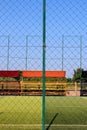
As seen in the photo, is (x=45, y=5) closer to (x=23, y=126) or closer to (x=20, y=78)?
(x=23, y=126)

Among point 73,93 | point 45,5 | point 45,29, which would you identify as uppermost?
point 45,5

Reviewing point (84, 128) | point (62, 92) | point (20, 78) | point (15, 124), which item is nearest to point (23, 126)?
point (15, 124)

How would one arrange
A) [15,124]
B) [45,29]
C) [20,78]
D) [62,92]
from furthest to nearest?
[20,78] → [62,92] → [15,124] → [45,29]

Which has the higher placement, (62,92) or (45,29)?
(45,29)

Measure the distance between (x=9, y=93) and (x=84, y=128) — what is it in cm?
1745

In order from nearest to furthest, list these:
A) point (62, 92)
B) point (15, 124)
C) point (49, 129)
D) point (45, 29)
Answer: point (45, 29) → point (49, 129) → point (15, 124) → point (62, 92)

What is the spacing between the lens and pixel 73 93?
1015 inches

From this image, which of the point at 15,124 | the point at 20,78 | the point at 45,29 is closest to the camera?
the point at 45,29

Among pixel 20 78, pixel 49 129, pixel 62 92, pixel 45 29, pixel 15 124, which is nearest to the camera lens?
→ pixel 45 29

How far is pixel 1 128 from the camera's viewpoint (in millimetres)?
7414

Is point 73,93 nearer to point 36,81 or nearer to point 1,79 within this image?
point 36,81

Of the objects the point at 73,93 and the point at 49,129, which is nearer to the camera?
the point at 49,129

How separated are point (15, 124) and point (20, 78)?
18408mm

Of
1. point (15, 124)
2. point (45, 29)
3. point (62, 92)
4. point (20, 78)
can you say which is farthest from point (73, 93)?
point (45, 29)
